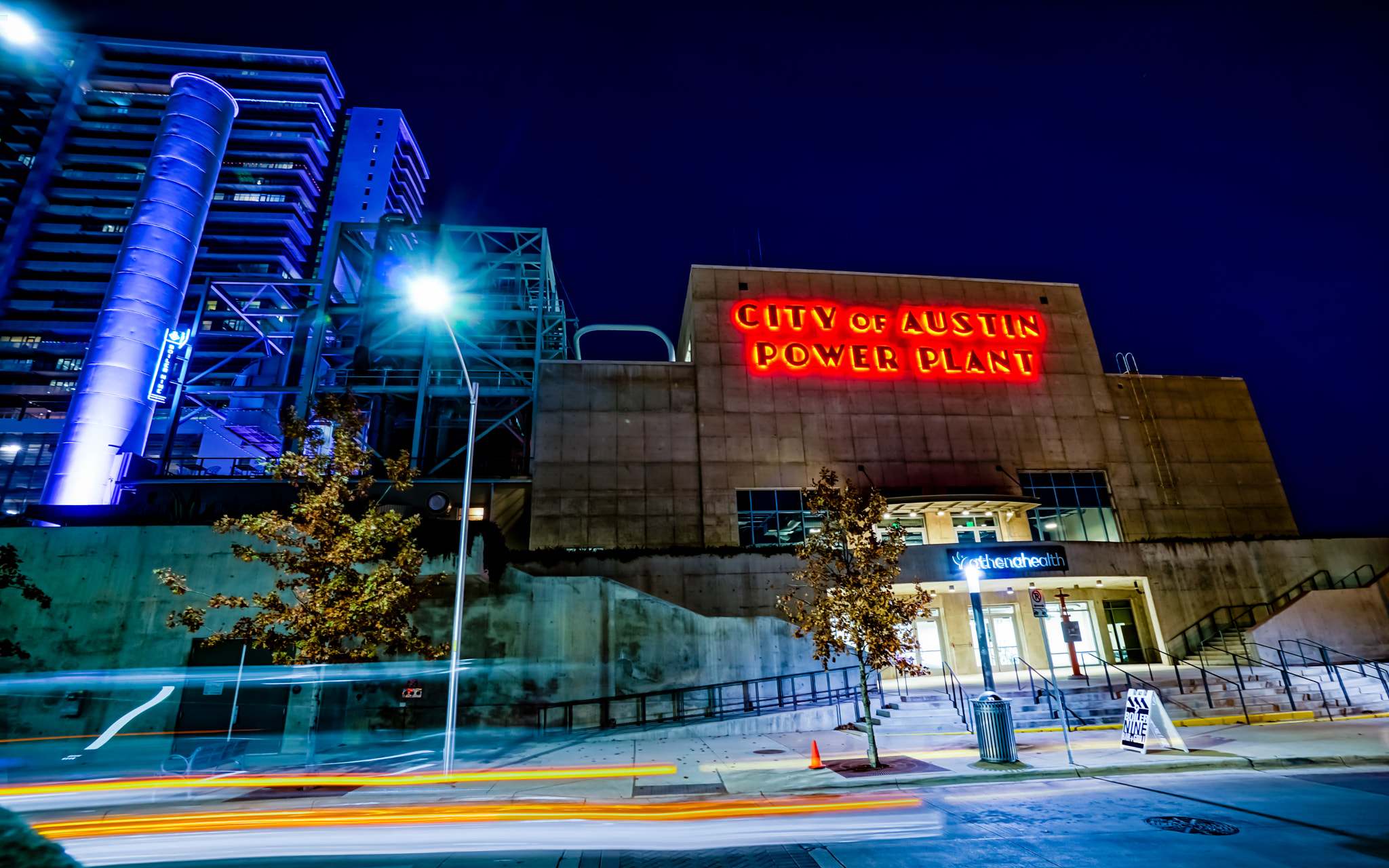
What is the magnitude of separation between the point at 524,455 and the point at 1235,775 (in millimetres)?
30694

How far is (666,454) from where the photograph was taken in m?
32.8

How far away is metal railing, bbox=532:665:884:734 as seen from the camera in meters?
20.8

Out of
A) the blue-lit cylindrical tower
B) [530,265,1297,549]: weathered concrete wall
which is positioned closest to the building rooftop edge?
[530,265,1297,549]: weathered concrete wall

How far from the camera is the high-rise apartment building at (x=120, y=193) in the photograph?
7812 cm

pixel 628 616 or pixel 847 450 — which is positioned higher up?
pixel 847 450

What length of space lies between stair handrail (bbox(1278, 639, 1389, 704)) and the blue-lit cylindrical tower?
2536 inches

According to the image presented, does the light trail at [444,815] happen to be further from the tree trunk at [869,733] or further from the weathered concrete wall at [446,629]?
the weathered concrete wall at [446,629]

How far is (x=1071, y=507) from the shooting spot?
34.2 m

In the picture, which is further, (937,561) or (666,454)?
(666,454)

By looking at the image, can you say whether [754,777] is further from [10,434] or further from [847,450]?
[10,434]

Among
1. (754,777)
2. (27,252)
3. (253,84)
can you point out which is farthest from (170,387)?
(253,84)

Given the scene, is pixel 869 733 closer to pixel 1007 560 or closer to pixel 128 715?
pixel 1007 560

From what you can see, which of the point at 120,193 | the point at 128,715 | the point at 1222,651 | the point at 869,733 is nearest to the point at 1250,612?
the point at 1222,651

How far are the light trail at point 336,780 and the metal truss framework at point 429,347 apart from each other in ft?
63.5
